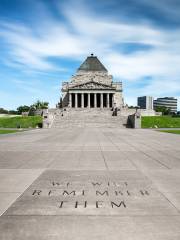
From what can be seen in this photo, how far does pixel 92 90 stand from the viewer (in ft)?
352

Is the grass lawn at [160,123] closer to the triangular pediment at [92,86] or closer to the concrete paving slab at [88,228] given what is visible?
the triangular pediment at [92,86]

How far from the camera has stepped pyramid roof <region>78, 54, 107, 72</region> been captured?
425 ft

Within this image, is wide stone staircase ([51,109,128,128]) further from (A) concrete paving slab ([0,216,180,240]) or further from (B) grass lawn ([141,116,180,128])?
(A) concrete paving slab ([0,216,180,240])

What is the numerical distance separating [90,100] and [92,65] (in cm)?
2461

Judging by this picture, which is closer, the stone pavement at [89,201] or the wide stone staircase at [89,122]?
the stone pavement at [89,201]

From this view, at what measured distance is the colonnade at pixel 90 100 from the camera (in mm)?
107938

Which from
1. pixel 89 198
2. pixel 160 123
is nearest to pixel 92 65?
pixel 160 123

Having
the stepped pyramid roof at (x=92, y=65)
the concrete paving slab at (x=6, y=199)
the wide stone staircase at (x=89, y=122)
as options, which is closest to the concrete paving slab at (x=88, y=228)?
the concrete paving slab at (x=6, y=199)

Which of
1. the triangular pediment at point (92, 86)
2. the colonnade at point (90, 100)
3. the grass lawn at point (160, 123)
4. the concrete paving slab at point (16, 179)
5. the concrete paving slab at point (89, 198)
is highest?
the triangular pediment at point (92, 86)

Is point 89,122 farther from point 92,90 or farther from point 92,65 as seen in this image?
point 92,65

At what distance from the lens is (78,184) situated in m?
8.71

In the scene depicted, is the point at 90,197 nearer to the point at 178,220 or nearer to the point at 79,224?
the point at 79,224

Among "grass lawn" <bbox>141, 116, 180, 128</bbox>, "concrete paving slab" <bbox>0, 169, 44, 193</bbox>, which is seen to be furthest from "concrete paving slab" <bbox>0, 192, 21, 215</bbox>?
"grass lawn" <bbox>141, 116, 180, 128</bbox>

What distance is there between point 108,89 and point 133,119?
48576mm
